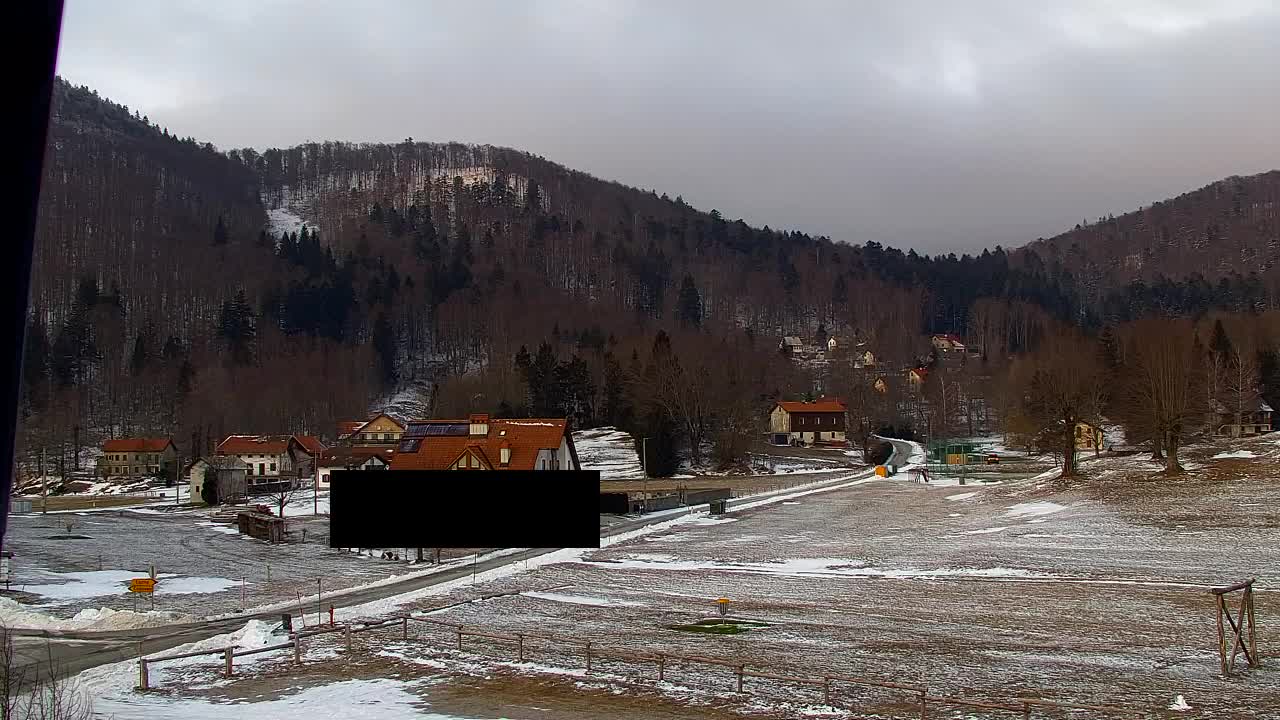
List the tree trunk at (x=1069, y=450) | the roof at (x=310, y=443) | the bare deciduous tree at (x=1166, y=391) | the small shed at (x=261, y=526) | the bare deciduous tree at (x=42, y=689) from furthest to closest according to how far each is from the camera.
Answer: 1. the tree trunk at (x=1069, y=450)
2. the bare deciduous tree at (x=1166, y=391)
3. the small shed at (x=261, y=526)
4. the bare deciduous tree at (x=42, y=689)
5. the roof at (x=310, y=443)

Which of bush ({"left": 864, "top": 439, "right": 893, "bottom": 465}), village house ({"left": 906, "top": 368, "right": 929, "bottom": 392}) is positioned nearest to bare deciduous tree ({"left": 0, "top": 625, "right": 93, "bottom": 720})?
bush ({"left": 864, "top": 439, "right": 893, "bottom": 465})

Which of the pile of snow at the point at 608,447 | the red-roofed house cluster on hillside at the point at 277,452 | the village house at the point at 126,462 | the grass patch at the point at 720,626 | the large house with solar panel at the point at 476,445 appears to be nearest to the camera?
the large house with solar panel at the point at 476,445

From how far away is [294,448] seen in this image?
9414mm

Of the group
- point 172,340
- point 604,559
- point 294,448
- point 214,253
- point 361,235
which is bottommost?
point 604,559

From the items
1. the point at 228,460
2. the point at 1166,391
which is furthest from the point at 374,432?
the point at 1166,391

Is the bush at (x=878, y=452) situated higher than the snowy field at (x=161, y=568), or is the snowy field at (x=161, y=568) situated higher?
the bush at (x=878, y=452)

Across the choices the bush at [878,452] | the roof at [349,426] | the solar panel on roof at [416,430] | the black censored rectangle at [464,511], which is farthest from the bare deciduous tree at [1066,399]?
the black censored rectangle at [464,511]

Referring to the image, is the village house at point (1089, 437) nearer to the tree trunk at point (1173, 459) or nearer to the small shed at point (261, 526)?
the tree trunk at point (1173, 459)

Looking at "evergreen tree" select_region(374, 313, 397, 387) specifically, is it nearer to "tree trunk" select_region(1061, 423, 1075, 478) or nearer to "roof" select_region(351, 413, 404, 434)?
"roof" select_region(351, 413, 404, 434)

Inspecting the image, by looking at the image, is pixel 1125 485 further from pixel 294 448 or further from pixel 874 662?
pixel 294 448

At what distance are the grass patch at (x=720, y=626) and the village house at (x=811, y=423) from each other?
100883 millimetres

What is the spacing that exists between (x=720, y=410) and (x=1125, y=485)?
43.4 meters

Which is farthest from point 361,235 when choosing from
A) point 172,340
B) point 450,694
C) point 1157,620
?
point 1157,620

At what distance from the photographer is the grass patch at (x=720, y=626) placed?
30706 millimetres
